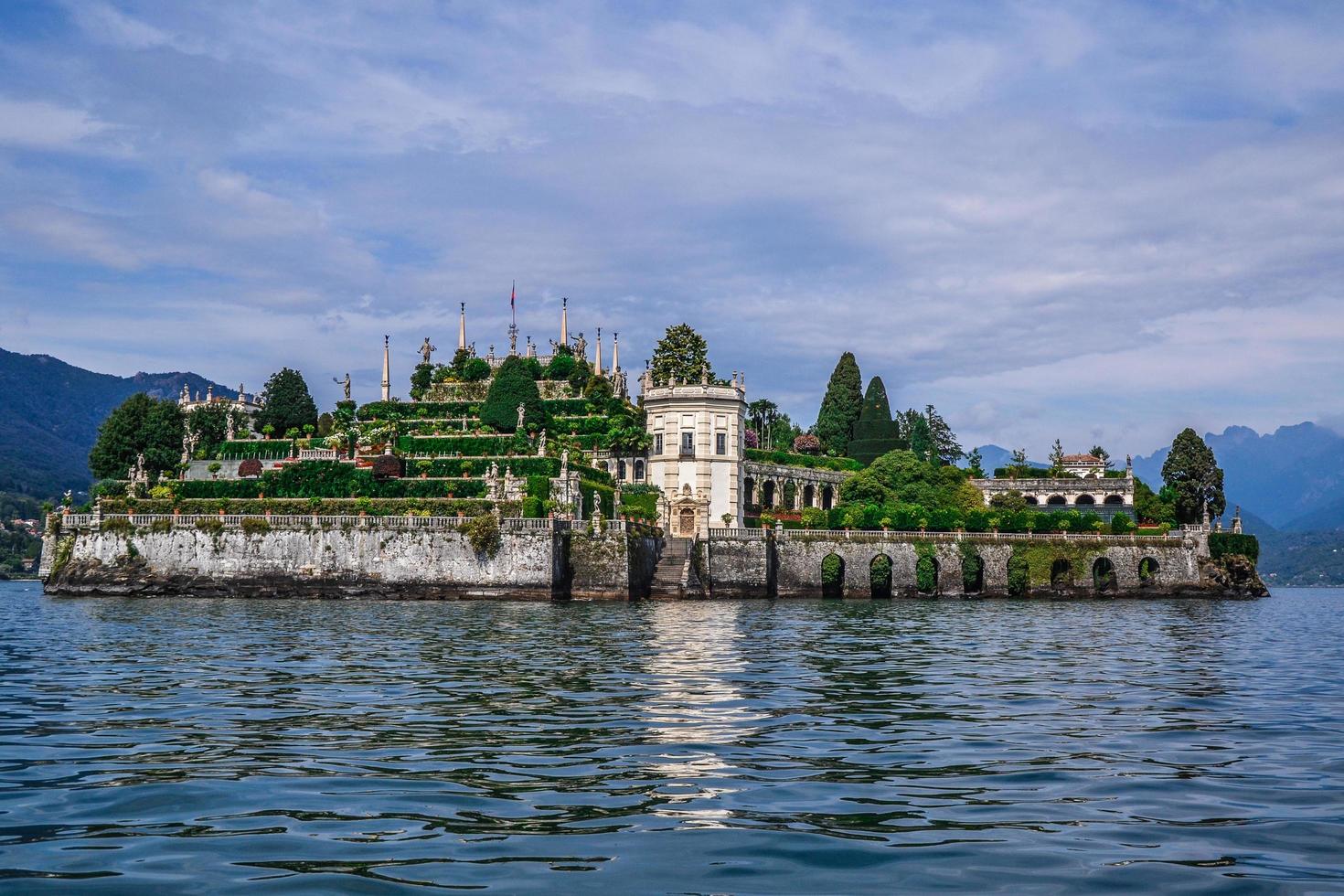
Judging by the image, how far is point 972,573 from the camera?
81.0 m

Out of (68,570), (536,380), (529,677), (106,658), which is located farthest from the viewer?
(536,380)

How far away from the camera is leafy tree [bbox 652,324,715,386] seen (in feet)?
355

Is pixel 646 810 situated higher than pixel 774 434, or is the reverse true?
pixel 774 434

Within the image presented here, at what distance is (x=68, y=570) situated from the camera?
74.2m

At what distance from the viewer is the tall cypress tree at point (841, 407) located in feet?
408

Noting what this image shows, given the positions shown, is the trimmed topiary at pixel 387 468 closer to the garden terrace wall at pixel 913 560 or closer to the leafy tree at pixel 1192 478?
the garden terrace wall at pixel 913 560

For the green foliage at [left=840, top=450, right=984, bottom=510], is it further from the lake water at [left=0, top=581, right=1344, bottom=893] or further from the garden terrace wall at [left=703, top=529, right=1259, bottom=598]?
the lake water at [left=0, top=581, right=1344, bottom=893]

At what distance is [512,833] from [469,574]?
57546 mm

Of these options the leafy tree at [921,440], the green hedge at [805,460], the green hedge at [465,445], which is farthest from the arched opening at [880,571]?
the leafy tree at [921,440]

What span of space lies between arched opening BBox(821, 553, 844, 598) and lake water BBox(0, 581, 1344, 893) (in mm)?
44996

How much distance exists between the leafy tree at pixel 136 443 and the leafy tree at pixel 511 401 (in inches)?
1078

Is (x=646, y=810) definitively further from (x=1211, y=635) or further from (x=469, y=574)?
(x=469, y=574)

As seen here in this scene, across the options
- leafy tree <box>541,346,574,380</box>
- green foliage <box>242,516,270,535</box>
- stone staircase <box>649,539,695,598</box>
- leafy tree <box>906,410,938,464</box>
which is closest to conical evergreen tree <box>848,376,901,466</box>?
leafy tree <box>906,410,938,464</box>

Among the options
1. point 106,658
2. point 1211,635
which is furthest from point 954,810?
point 1211,635
